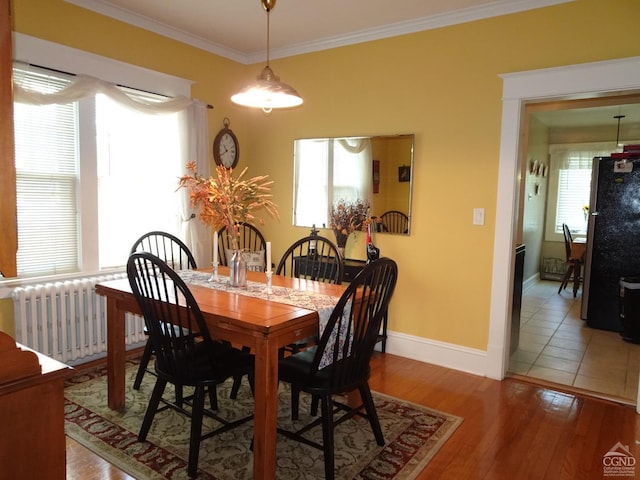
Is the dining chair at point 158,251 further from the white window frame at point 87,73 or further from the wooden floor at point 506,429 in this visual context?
the wooden floor at point 506,429

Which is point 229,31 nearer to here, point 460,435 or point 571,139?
point 460,435

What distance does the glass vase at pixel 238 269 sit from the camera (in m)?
2.67

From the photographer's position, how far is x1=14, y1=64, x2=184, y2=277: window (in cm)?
306

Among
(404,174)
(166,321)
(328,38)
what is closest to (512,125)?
(404,174)

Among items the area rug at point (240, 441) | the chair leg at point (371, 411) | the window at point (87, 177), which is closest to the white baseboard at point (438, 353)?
the area rug at point (240, 441)

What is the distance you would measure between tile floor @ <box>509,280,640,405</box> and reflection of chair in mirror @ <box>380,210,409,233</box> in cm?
137

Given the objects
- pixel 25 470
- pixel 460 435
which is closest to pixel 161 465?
pixel 25 470

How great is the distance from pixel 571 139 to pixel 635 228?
333 centimetres

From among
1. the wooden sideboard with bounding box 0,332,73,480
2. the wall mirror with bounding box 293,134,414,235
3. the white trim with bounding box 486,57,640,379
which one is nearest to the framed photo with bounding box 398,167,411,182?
the wall mirror with bounding box 293,134,414,235

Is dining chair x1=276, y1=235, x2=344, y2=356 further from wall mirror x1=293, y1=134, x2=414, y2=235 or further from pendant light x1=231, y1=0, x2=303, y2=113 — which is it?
pendant light x1=231, y1=0, x2=303, y2=113

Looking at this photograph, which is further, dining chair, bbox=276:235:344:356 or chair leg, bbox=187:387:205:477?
dining chair, bbox=276:235:344:356

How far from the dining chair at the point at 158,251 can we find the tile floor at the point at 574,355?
2.61 meters

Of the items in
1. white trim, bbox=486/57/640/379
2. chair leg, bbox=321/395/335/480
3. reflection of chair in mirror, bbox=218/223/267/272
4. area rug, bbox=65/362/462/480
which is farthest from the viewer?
reflection of chair in mirror, bbox=218/223/267/272

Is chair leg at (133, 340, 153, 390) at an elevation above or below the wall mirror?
below
